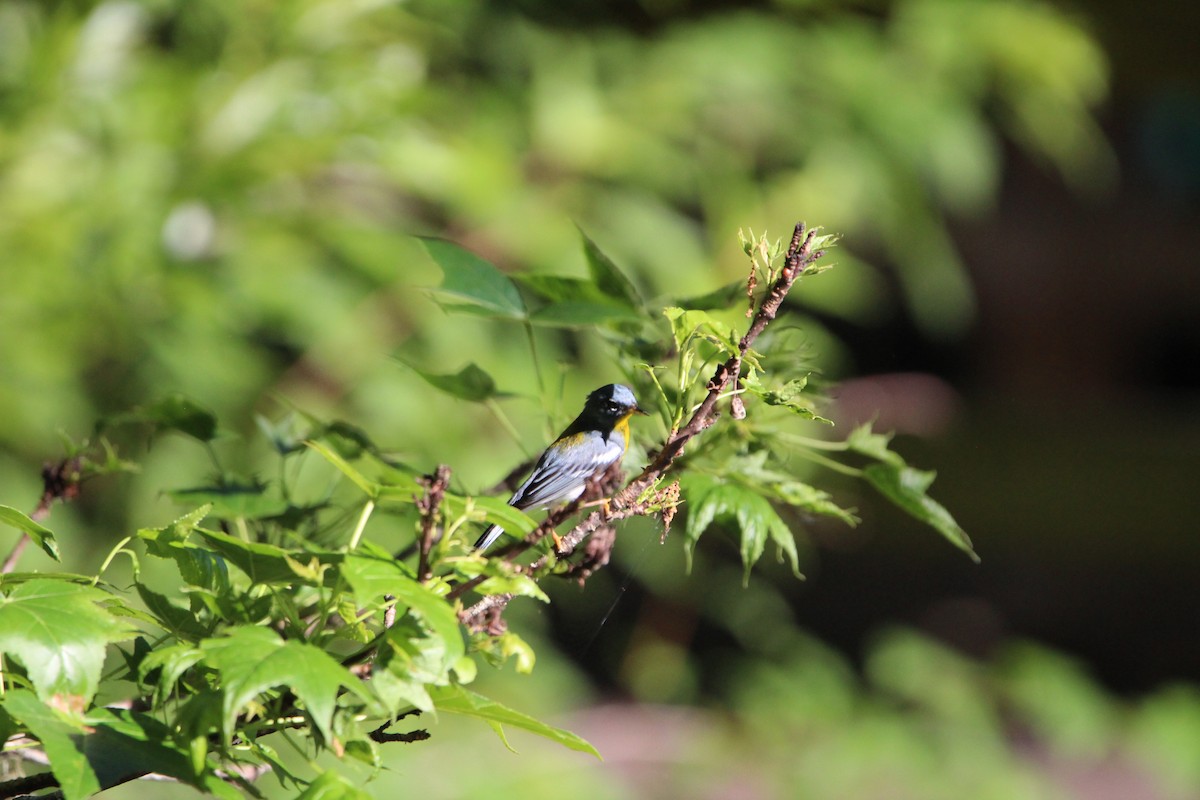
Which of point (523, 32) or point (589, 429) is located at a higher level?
point (523, 32)

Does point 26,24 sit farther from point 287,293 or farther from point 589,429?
point 589,429

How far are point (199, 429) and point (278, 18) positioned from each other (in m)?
1.31

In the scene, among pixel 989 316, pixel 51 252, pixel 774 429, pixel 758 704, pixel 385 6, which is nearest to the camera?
pixel 774 429

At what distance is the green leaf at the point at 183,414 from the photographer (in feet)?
2.58

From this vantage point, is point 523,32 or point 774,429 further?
point 523,32

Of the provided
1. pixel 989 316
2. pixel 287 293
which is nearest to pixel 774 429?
pixel 287 293

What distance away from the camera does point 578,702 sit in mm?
3023

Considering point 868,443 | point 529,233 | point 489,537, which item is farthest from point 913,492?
point 529,233

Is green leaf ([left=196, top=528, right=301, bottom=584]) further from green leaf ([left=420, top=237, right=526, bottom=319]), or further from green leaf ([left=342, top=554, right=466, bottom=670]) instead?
green leaf ([left=420, top=237, right=526, bottom=319])

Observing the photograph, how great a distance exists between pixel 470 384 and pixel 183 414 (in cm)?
21

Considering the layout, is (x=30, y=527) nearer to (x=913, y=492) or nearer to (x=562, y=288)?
(x=562, y=288)

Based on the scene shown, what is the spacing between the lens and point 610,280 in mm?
747

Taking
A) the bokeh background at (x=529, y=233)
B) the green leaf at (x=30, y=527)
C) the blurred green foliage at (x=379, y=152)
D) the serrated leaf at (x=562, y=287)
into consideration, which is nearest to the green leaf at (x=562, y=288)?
the serrated leaf at (x=562, y=287)

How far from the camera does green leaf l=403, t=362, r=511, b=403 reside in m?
0.79
